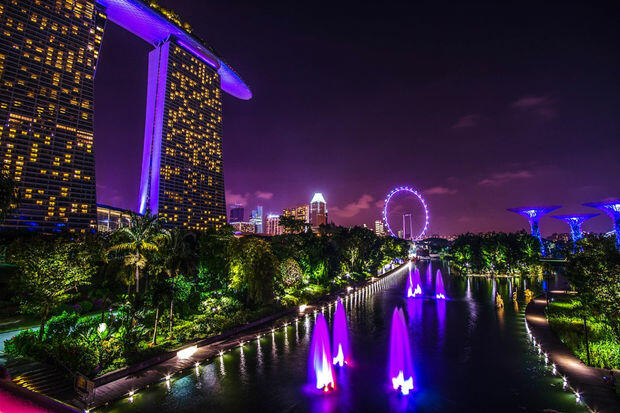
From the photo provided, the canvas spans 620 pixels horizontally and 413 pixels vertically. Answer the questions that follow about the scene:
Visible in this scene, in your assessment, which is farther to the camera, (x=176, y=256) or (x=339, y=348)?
A: (x=176, y=256)

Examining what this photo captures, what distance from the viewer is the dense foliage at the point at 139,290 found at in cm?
2109

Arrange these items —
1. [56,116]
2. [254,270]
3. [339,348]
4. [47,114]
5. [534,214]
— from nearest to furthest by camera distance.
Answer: [339,348], [254,270], [47,114], [56,116], [534,214]

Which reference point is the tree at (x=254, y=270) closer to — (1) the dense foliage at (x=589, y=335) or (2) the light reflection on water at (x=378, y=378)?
(2) the light reflection on water at (x=378, y=378)

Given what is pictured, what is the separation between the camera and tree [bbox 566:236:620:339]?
20359mm

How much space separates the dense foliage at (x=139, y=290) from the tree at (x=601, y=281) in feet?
86.7

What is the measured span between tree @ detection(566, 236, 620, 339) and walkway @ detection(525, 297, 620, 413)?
3.37 meters

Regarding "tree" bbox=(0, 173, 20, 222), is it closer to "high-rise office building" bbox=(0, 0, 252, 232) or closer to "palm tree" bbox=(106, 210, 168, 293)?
"palm tree" bbox=(106, 210, 168, 293)

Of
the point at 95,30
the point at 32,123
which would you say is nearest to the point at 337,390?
the point at 32,123

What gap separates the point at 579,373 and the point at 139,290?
36.0 m

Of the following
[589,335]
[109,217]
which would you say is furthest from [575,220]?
[109,217]

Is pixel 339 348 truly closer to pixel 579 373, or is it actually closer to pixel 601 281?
pixel 579 373

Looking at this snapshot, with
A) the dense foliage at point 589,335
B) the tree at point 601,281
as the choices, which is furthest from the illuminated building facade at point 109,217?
the tree at point 601,281

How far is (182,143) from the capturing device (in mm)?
130875

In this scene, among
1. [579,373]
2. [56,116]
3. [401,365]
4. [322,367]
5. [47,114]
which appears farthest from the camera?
[56,116]
